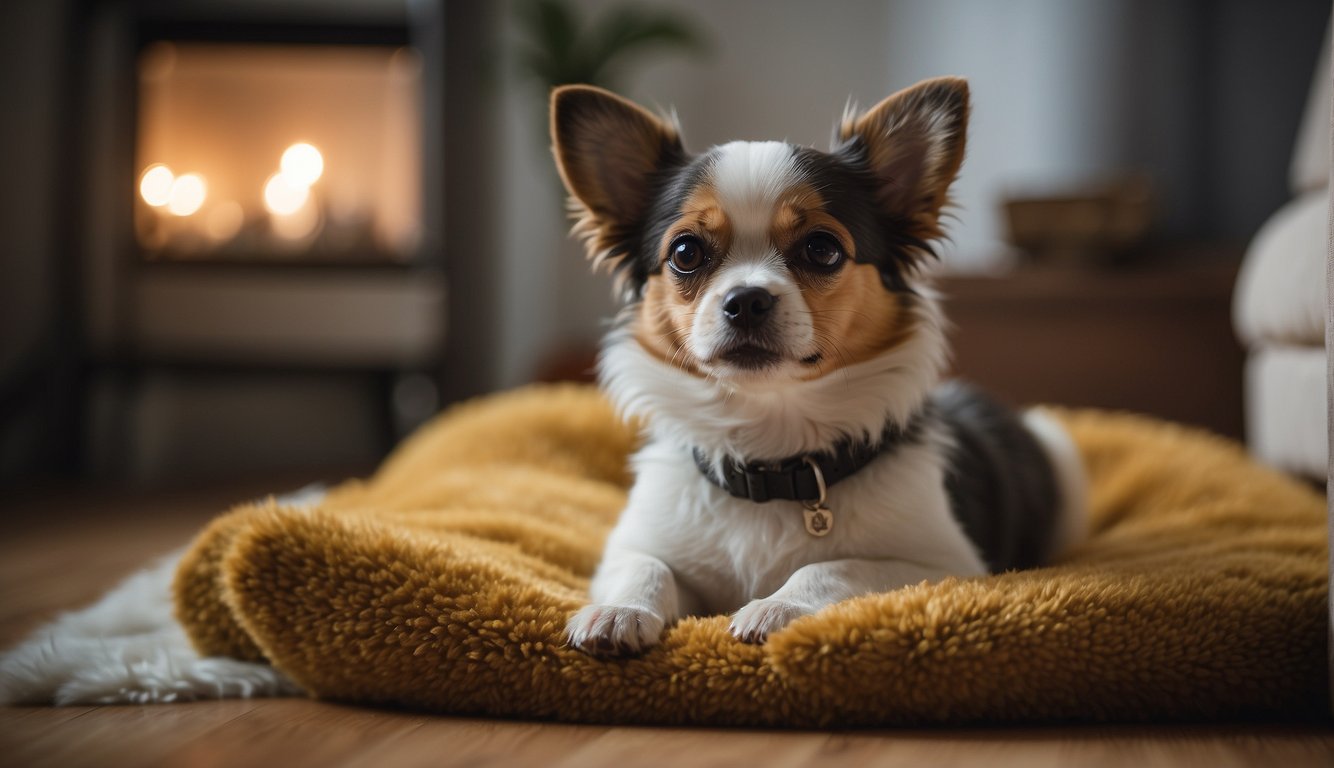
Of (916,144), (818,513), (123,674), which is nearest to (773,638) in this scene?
(818,513)

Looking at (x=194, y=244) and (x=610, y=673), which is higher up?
(x=194, y=244)

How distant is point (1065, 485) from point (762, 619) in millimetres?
1230

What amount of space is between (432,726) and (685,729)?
350 mm

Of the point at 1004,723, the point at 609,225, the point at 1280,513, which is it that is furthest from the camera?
the point at 1280,513

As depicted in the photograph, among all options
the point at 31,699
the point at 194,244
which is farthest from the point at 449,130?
the point at 31,699

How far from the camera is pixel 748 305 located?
5.38ft

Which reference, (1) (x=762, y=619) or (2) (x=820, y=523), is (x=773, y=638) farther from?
(2) (x=820, y=523)

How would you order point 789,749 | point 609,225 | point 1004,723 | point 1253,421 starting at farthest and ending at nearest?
point 1253,421
point 609,225
point 1004,723
point 789,749

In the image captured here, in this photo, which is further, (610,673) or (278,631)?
(278,631)

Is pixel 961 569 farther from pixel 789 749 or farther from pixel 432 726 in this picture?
pixel 432 726

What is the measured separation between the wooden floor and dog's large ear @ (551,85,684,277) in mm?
897

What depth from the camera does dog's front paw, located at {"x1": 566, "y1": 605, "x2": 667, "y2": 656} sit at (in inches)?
60.2

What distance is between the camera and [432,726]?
60.4 inches

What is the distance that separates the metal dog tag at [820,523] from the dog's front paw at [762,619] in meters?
0.19
